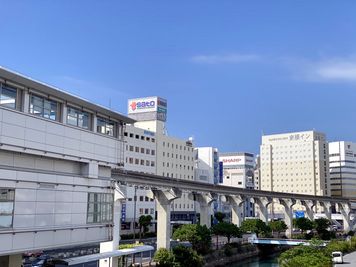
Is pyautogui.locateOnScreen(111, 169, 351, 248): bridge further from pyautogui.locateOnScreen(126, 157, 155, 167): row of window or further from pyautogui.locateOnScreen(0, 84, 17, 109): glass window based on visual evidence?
pyautogui.locateOnScreen(126, 157, 155, 167): row of window

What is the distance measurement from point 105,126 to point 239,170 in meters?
130

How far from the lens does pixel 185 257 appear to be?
135ft

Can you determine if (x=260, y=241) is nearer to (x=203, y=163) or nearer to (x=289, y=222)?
(x=289, y=222)

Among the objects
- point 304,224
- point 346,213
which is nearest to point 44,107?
point 304,224

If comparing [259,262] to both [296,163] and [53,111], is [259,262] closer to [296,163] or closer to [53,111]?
[53,111]

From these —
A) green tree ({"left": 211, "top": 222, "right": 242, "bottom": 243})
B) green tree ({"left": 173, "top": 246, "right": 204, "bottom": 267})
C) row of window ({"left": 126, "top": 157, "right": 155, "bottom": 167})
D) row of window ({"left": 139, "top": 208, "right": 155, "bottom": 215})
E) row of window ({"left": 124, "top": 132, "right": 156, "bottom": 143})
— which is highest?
row of window ({"left": 124, "top": 132, "right": 156, "bottom": 143})

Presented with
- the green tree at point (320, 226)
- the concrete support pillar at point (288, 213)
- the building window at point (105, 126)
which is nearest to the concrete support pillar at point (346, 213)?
the concrete support pillar at point (288, 213)

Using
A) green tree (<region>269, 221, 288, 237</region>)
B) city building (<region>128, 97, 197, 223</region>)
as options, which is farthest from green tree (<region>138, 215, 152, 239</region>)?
green tree (<region>269, 221, 288, 237</region>)

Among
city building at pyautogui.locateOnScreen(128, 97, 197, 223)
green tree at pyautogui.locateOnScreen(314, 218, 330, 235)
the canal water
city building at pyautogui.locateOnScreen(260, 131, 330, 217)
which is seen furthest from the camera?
city building at pyautogui.locateOnScreen(260, 131, 330, 217)

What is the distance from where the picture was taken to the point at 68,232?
22.8 m

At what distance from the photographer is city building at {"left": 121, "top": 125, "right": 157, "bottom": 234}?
268 feet

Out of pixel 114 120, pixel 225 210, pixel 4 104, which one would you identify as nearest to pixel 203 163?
pixel 225 210

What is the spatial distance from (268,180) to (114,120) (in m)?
145

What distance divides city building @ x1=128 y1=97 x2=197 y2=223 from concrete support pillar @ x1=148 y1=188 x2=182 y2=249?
Result: 4278 cm
